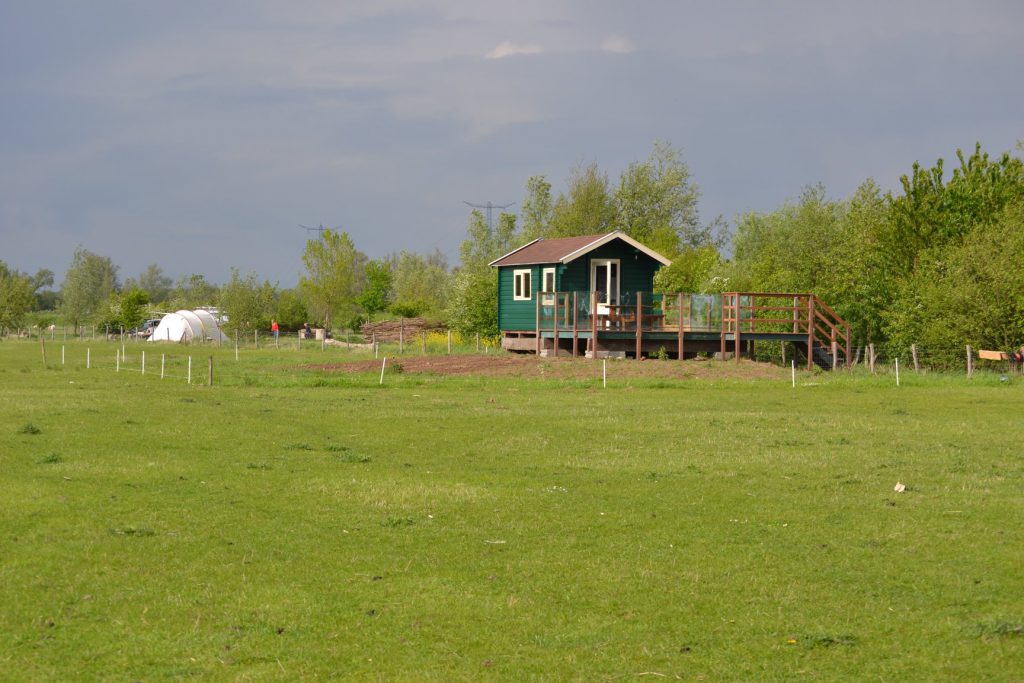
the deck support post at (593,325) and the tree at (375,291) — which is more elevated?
the tree at (375,291)

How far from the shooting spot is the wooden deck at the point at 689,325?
47.1 m

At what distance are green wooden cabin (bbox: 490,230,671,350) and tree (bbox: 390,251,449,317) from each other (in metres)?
34.9

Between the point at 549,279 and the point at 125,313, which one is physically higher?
the point at 549,279

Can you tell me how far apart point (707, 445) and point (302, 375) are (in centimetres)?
2480

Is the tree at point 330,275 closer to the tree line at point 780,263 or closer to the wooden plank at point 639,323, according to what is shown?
the tree line at point 780,263

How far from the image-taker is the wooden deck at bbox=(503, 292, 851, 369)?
1855 inches

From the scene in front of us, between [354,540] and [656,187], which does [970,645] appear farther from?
[656,187]

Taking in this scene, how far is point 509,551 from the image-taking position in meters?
11.6

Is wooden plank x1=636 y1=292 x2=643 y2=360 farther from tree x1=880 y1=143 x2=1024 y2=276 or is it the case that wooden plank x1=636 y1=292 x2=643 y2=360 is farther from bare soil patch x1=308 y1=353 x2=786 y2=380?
tree x1=880 y1=143 x2=1024 y2=276

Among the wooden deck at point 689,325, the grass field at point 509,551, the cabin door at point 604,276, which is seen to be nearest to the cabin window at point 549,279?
the cabin door at point 604,276

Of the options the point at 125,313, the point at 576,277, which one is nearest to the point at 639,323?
the point at 576,277

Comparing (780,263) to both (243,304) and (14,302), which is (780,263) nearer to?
(243,304)

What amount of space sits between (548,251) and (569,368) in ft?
47.7

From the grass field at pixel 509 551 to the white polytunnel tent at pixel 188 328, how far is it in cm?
6785
